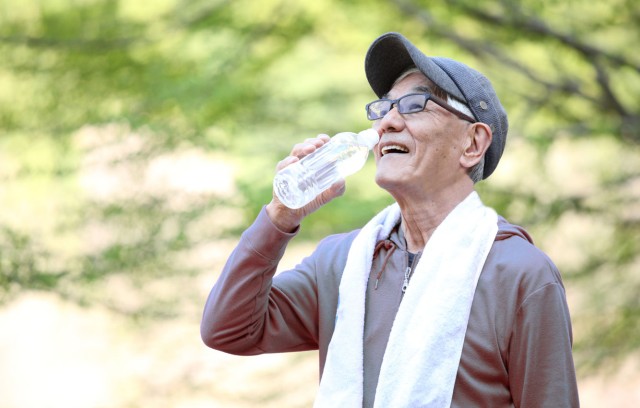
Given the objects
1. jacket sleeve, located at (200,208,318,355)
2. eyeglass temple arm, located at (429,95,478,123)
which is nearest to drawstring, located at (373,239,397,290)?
jacket sleeve, located at (200,208,318,355)

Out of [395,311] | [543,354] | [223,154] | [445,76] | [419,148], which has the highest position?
[223,154]

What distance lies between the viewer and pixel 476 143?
1.97 metres

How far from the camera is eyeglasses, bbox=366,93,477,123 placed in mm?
1903

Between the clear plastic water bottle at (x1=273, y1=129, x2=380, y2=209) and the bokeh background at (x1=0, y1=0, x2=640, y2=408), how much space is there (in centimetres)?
288

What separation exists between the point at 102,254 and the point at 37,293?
1.52 feet

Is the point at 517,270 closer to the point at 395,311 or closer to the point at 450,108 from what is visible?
the point at 395,311

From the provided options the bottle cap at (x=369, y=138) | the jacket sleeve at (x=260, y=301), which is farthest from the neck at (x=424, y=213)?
the jacket sleeve at (x=260, y=301)

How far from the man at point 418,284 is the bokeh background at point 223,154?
9.73 feet

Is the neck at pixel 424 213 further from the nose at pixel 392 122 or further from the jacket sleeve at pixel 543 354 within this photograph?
the jacket sleeve at pixel 543 354

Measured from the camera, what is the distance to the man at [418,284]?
169cm

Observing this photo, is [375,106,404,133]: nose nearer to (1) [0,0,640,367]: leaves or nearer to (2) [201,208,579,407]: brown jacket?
(2) [201,208,579,407]: brown jacket

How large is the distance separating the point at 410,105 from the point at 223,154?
3693 millimetres

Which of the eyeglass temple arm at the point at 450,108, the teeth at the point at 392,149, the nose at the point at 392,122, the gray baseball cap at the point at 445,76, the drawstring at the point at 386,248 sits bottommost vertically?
the drawstring at the point at 386,248

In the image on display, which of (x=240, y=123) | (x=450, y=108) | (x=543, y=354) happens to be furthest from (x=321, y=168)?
(x=240, y=123)
